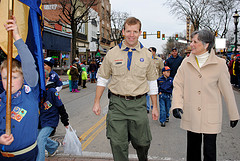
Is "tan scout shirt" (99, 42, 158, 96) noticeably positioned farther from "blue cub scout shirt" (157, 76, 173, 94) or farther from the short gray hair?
"blue cub scout shirt" (157, 76, 173, 94)

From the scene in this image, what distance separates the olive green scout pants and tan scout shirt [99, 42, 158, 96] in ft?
0.47

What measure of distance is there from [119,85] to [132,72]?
25 centimetres

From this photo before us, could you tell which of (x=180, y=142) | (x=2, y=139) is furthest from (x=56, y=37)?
(x=2, y=139)

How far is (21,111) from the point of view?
7.29ft

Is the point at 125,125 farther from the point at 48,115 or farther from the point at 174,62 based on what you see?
the point at 174,62

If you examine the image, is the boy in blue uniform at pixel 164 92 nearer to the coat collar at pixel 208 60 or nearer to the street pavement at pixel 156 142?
the street pavement at pixel 156 142

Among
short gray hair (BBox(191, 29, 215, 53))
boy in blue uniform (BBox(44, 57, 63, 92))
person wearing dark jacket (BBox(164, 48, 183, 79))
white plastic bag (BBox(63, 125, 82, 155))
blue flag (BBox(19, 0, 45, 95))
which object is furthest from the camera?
person wearing dark jacket (BBox(164, 48, 183, 79))

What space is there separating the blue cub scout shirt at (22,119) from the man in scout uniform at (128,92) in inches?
42.7

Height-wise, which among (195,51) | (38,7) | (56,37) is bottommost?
(195,51)

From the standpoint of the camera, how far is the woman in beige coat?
3059 mm

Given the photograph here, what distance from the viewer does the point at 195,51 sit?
3248 mm

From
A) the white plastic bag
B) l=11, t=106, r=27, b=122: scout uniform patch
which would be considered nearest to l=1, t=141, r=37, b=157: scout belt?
l=11, t=106, r=27, b=122: scout uniform patch

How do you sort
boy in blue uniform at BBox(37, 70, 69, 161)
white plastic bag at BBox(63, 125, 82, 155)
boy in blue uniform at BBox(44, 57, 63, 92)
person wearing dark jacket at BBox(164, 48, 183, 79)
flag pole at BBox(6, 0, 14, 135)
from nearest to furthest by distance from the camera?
flag pole at BBox(6, 0, 14, 135) → boy in blue uniform at BBox(37, 70, 69, 161) → white plastic bag at BBox(63, 125, 82, 155) → boy in blue uniform at BBox(44, 57, 63, 92) → person wearing dark jacket at BBox(164, 48, 183, 79)

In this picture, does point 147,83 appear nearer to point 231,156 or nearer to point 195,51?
point 195,51
